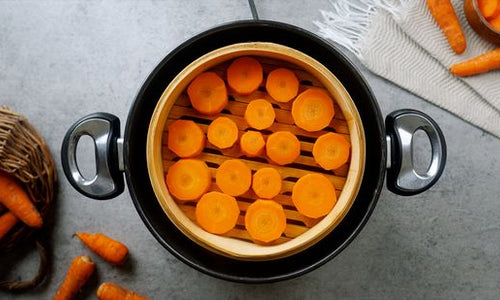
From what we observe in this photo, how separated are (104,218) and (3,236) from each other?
0.82 feet

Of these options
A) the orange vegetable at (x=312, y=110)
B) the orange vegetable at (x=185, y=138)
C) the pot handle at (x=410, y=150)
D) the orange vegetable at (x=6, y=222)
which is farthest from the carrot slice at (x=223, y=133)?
the orange vegetable at (x=6, y=222)

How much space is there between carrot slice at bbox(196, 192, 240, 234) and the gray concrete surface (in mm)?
321

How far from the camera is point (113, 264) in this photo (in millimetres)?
1401

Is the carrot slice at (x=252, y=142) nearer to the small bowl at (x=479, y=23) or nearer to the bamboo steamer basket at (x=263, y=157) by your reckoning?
the bamboo steamer basket at (x=263, y=157)

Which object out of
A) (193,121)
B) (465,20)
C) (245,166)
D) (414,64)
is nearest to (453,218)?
(414,64)

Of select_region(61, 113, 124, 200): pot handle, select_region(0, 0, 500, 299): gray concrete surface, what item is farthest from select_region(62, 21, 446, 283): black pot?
select_region(0, 0, 500, 299): gray concrete surface

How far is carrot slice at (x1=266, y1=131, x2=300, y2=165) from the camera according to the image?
111 cm

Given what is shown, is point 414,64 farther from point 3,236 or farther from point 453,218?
point 3,236

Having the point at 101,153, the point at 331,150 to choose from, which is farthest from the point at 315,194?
the point at 101,153

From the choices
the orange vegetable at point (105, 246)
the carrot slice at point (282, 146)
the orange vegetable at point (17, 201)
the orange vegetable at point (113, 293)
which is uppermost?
the carrot slice at point (282, 146)

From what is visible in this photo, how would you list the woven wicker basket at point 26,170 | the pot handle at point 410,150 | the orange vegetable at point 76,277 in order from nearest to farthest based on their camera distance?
the pot handle at point 410,150, the woven wicker basket at point 26,170, the orange vegetable at point 76,277

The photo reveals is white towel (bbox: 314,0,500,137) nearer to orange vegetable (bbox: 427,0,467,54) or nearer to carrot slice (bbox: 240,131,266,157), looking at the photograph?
orange vegetable (bbox: 427,0,467,54)

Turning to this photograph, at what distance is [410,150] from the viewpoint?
1.05 m

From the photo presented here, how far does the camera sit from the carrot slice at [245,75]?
1127 mm
